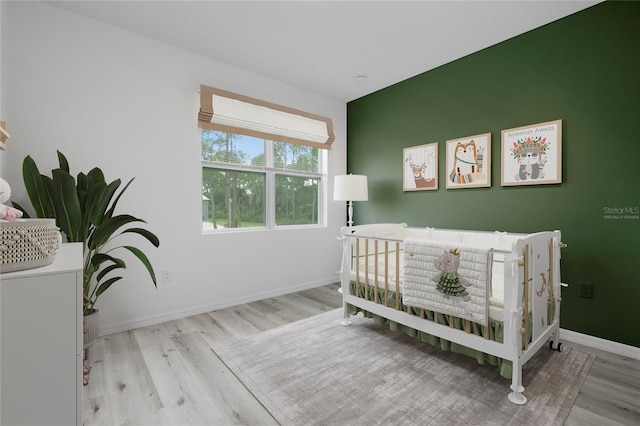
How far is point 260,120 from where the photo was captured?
3.01m

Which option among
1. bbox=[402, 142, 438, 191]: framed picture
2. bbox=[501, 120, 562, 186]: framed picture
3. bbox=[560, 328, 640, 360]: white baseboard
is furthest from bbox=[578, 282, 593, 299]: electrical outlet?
bbox=[402, 142, 438, 191]: framed picture

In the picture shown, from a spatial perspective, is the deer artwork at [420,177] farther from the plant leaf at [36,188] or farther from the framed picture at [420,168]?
the plant leaf at [36,188]

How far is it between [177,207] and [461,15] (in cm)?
269

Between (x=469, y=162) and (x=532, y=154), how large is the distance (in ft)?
1.59

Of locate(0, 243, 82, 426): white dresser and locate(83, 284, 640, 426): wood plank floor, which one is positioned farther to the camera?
locate(83, 284, 640, 426): wood plank floor

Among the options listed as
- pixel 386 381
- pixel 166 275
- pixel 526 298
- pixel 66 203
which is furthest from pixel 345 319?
pixel 66 203

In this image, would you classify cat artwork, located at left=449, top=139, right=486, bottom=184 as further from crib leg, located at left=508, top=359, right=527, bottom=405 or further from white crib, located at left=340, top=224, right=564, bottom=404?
crib leg, located at left=508, top=359, right=527, bottom=405

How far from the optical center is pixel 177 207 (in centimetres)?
261

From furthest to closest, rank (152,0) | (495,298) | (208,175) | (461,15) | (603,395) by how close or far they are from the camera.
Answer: (208,175) → (461,15) → (152,0) → (495,298) → (603,395)

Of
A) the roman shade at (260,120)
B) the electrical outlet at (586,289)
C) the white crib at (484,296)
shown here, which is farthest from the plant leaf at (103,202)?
the electrical outlet at (586,289)

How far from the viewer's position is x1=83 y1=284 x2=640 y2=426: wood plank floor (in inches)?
55.1

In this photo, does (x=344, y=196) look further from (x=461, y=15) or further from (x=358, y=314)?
(x=461, y=15)

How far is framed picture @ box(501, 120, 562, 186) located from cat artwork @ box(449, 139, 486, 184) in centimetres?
20

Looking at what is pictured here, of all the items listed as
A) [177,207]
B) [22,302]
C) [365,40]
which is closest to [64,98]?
[177,207]
